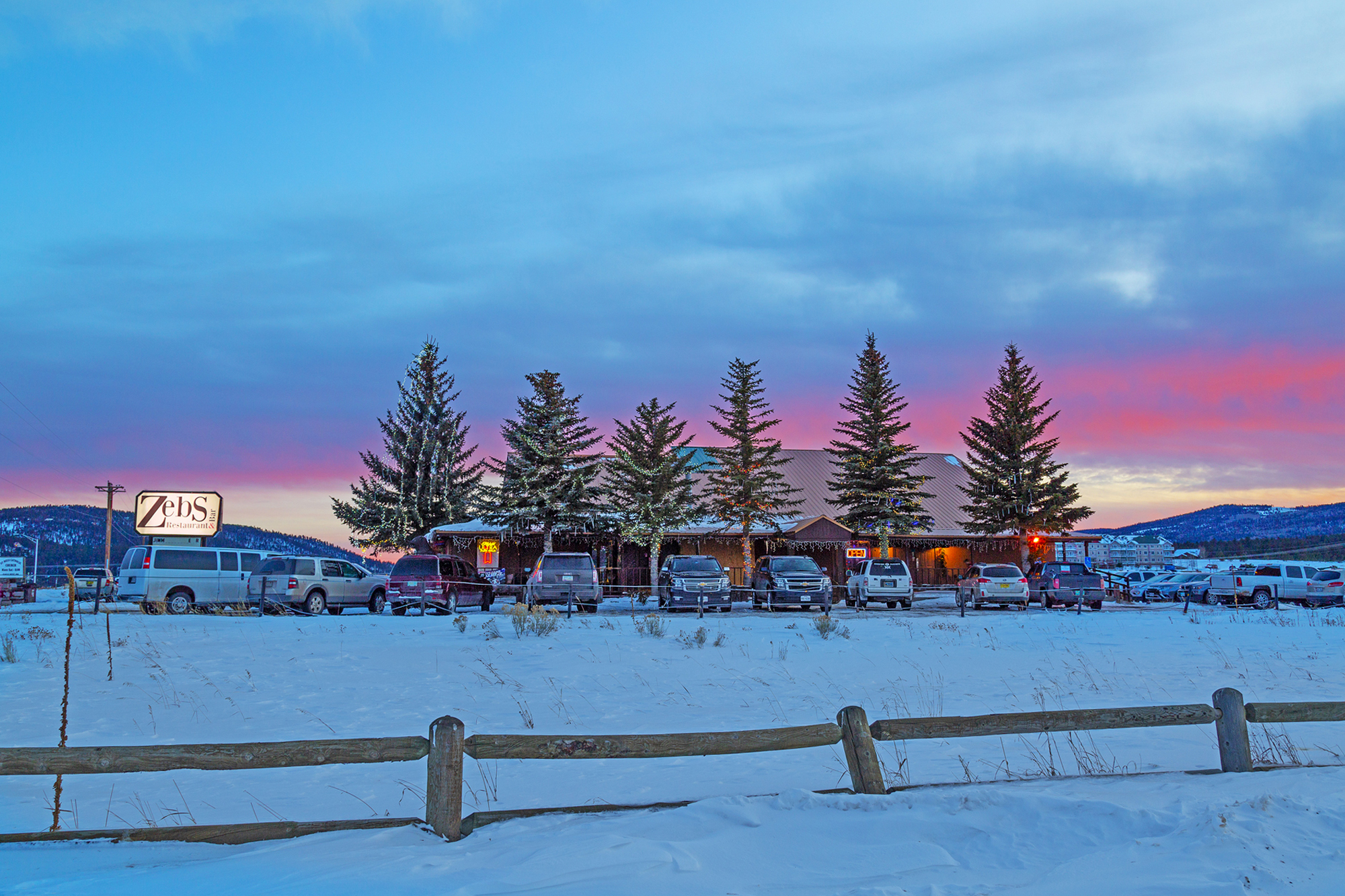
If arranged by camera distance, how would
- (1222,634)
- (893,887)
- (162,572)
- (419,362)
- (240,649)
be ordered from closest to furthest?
(893,887) < (240,649) < (1222,634) < (162,572) < (419,362)

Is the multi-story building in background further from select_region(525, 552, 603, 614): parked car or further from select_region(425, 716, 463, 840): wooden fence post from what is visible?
select_region(425, 716, 463, 840): wooden fence post

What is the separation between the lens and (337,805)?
316 inches

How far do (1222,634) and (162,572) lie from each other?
28783 mm

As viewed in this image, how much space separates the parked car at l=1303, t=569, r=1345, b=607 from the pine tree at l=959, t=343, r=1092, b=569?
1235 cm

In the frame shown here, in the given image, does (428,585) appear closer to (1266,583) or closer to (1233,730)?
(1233,730)

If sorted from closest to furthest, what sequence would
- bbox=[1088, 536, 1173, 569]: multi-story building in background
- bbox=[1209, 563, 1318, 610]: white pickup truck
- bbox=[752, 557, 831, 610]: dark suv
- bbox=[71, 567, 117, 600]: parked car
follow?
1. bbox=[752, 557, 831, 610]: dark suv
2. bbox=[71, 567, 117, 600]: parked car
3. bbox=[1209, 563, 1318, 610]: white pickup truck
4. bbox=[1088, 536, 1173, 569]: multi-story building in background

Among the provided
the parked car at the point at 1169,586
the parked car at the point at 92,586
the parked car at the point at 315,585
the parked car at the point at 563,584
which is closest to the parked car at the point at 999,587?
the parked car at the point at 1169,586

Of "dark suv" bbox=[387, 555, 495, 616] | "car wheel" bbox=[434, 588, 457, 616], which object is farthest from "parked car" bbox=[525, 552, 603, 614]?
"dark suv" bbox=[387, 555, 495, 616]

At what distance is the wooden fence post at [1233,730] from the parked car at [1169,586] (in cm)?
3738

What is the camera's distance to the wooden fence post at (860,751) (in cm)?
641

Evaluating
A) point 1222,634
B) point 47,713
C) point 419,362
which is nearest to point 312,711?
point 47,713

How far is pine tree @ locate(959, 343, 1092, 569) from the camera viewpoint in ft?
151

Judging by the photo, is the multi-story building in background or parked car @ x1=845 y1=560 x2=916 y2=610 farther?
the multi-story building in background

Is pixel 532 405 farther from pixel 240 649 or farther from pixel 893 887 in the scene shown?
pixel 893 887
